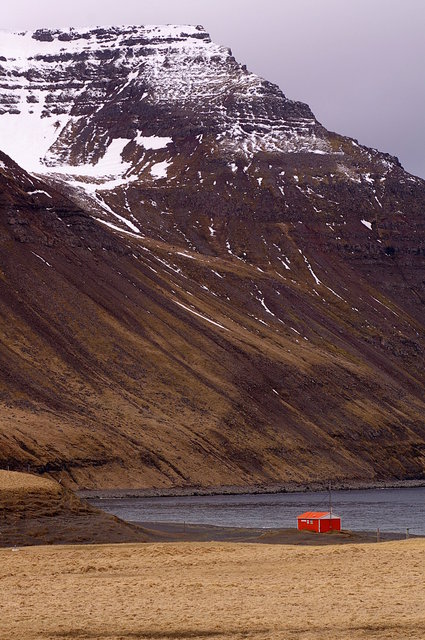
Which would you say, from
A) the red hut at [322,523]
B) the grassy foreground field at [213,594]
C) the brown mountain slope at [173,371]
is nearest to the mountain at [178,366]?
the brown mountain slope at [173,371]

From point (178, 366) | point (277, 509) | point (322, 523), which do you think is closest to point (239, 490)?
point (277, 509)

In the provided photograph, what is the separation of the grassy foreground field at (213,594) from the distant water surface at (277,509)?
31.6 m

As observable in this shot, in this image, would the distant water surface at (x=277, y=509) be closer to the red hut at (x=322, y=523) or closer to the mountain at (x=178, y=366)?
the mountain at (x=178, y=366)

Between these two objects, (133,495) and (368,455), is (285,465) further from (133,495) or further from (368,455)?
(133,495)

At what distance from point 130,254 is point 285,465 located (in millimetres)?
44817

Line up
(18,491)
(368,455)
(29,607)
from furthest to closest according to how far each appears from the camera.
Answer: (368,455) → (18,491) → (29,607)

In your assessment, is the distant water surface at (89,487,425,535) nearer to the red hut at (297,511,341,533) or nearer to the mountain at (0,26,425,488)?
the mountain at (0,26,425,488)

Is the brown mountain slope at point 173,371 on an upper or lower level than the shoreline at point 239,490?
upper

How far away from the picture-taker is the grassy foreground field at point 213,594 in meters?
24.7

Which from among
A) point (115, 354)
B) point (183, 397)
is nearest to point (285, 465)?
point (183, 397)

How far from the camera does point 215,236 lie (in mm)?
198125

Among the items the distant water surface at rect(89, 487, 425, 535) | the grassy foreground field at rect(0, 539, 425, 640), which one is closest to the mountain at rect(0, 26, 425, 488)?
the distant water surface at rect(89, 487, 425, 535)

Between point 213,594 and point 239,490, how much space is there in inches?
3533

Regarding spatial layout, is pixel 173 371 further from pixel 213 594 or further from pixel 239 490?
pixel 213 594
